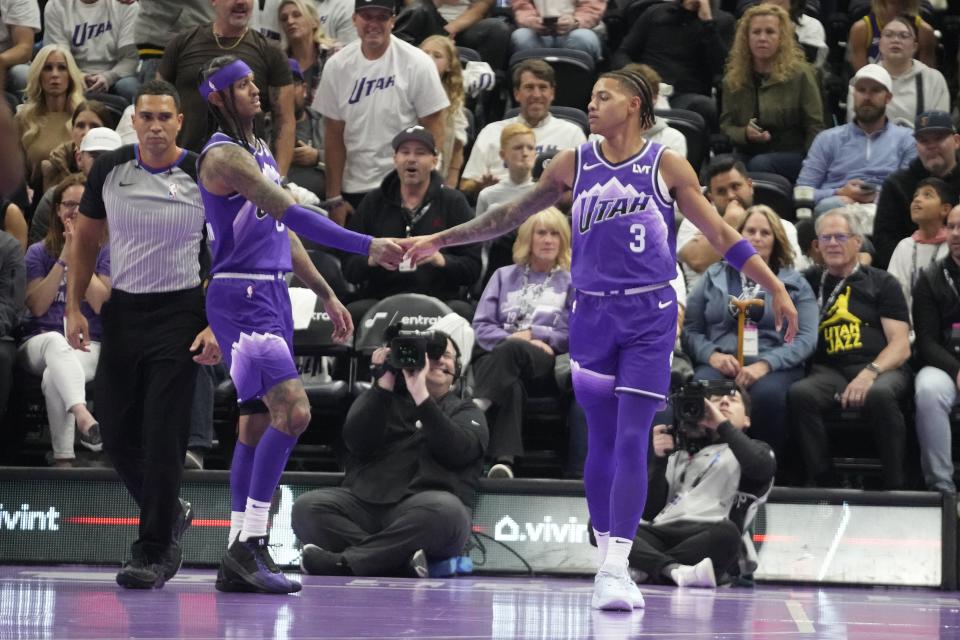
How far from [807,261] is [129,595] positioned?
5.51 m

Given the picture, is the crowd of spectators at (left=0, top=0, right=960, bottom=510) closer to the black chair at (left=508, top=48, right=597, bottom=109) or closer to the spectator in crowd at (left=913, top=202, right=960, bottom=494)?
the spectator in crowd at (left=913, top=202, right=960, bottom=494)

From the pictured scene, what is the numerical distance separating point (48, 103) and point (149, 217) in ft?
16.2

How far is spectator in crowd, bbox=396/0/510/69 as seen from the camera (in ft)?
41.0

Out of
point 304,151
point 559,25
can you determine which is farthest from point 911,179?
point 304,151

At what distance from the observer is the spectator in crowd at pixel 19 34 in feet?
40.0

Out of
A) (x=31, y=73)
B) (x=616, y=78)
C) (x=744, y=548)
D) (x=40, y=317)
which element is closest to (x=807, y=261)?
(x=744, y=548)

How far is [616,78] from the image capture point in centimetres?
657

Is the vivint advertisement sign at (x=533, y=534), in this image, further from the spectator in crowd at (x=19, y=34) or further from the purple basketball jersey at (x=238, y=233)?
the spectator in crowd at (x=19, y=34)

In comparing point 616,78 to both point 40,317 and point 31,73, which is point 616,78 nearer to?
point 40,317

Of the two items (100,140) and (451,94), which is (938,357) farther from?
(100,140)

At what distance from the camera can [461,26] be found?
42.0ft

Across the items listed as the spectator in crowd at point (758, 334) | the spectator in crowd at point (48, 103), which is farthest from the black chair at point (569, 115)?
the spectator in crowd at point (48, 103)

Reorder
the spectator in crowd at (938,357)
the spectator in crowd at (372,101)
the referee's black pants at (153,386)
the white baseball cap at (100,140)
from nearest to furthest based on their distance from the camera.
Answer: the referee's black pants at (153,386)
the spectator in crowd at (938,357)
the white baseball cap at (100,140)
the spectator in crowd at (372,101)

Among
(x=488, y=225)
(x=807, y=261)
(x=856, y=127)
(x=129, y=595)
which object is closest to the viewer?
(x=129, y=595)
